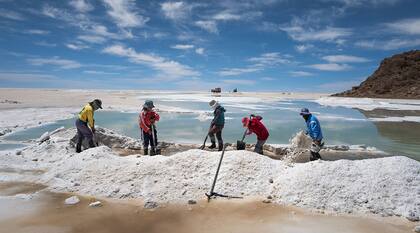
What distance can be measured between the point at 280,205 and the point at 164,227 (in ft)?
5.64

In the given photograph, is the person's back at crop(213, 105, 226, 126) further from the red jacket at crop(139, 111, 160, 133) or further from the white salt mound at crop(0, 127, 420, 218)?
the white salt mound at crop(0, 127, 420, 218)

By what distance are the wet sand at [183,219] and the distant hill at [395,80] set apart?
44.0m

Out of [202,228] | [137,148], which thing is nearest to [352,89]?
[137,148]

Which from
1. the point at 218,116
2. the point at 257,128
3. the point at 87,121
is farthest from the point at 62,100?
the point at 257,128

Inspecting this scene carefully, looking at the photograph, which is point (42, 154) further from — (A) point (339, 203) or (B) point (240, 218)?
(A) point (339, 203)

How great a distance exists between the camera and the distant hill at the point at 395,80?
1848 inches

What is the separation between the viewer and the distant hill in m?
46.9

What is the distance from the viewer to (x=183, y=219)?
4.49 metres

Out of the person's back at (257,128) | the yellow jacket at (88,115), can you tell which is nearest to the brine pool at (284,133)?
the person's back at (257,128)

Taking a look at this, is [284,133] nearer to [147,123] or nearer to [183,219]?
[147,123]

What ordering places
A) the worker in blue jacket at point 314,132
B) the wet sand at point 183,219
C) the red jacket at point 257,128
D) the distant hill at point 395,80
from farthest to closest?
the distant hill at point 395,80 < the red jacket at point 257,128 < the worker in blue jacket at point 314,132 < the wet sand at point 183,219

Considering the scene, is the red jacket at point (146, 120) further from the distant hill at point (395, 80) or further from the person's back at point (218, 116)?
the distant hill at point (395, 80)

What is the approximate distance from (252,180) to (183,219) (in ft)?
5.00

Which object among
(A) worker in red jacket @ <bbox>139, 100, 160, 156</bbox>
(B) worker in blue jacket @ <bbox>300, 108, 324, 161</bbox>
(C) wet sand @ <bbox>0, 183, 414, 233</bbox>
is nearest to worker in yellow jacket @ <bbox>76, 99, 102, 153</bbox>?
(A) worker in red jacket @ <bbox>139, 100, 160, 156</bbox>
